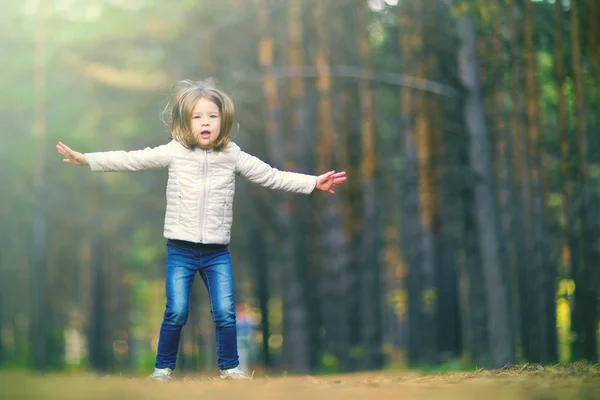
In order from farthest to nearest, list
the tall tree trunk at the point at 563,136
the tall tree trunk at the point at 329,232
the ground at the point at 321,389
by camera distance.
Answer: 1. the tall tree trunk at the point at 329,232
2. the tall tree trunk at the point at 563,136
3. the ground at the point at 321,389

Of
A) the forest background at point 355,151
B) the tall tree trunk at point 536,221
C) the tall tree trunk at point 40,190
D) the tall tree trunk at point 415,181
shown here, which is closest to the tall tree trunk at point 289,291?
the forest background at point 355,151

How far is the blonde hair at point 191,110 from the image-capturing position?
6262 mm

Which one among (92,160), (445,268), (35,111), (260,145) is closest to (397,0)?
(260,145)

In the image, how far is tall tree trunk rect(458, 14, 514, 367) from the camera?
47.9 ft

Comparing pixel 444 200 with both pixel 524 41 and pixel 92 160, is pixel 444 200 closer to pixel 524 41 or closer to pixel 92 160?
pixel 524 41

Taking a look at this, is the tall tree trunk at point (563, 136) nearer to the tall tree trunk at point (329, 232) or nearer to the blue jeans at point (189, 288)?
the tall tree trunk at point (329, 232)

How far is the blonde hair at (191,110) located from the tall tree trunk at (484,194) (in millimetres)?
8944

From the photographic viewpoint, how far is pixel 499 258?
48.8 feet

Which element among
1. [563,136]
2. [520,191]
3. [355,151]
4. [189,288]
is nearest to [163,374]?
[189,288]

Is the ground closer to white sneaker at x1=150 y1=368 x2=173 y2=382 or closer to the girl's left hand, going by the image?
white sneaker at x1=150 y1=368 x2=173 y2=382

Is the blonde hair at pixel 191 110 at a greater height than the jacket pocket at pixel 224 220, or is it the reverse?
the blonde hair at pixel 191 110

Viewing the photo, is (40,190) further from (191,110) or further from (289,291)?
(191,110)

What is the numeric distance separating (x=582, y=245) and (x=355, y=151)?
640 cm

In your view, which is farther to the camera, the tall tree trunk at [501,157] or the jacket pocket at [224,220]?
the tall tree trunk at [501,157]
